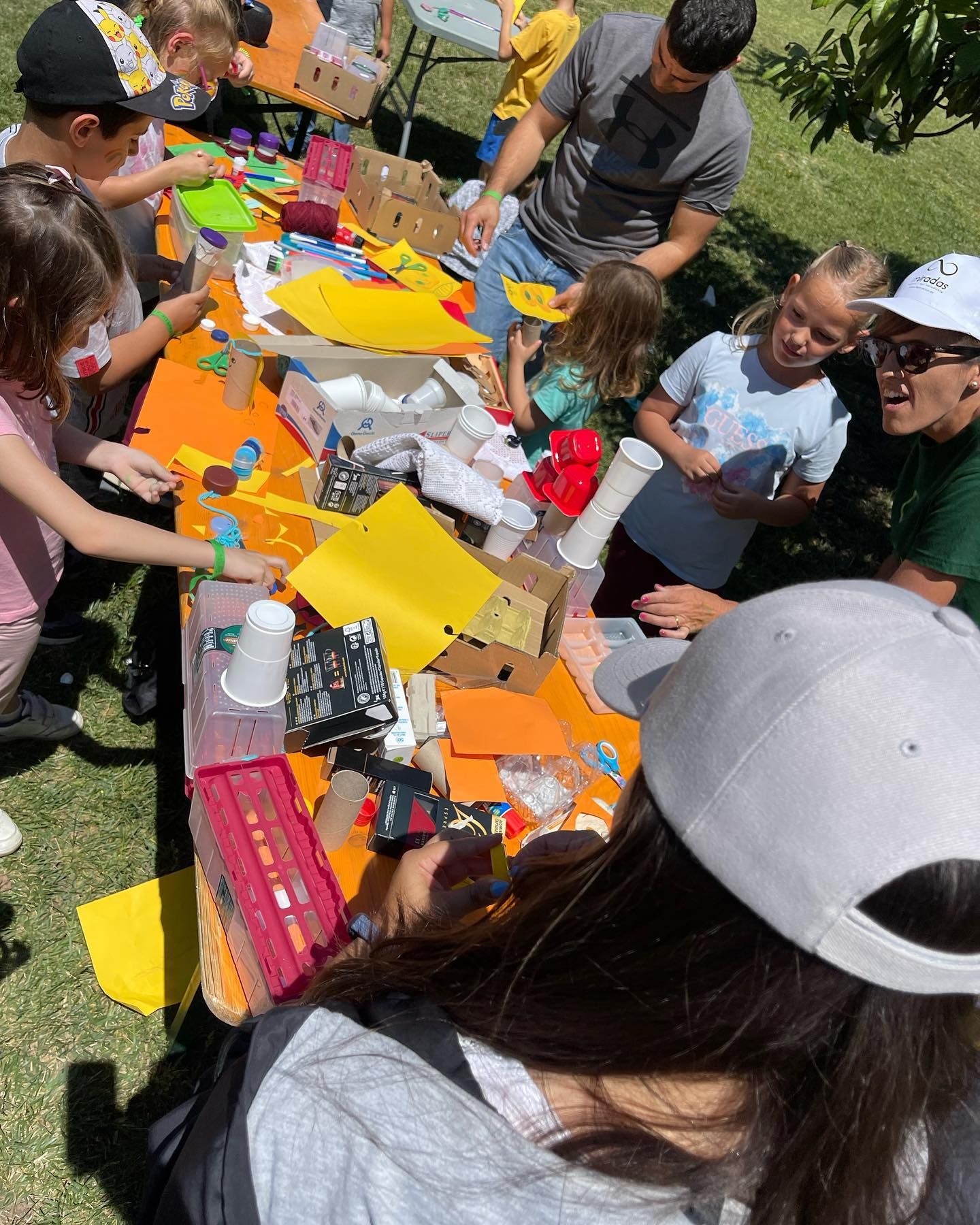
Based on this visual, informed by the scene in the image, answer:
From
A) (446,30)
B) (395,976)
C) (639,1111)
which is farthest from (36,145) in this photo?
(446,30)

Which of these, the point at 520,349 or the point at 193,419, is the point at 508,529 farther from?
the point at 520,349

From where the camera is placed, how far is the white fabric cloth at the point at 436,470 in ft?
7.73

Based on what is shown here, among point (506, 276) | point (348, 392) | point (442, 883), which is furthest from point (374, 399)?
point (442, 883)

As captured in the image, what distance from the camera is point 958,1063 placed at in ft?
3.20

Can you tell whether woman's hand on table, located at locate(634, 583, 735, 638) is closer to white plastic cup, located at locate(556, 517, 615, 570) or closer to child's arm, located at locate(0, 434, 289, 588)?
white plastic cup, located at locate(556, 517, 615, 570)

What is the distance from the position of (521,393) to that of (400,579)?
1428mm

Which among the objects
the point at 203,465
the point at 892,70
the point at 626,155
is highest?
the point at 892,70

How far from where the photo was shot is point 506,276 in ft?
12.6

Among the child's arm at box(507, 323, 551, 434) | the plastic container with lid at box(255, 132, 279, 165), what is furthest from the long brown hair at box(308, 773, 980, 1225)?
the plastic container with lid at box(255, 132, 279, 165)

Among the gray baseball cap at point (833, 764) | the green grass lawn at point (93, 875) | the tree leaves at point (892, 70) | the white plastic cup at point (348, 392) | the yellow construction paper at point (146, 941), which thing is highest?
the tree leaves at point (892, 70)

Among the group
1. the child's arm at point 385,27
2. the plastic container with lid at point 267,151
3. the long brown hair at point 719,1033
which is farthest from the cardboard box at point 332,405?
the child's arm at point 385,27

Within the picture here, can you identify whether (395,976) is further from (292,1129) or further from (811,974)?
(811,974)

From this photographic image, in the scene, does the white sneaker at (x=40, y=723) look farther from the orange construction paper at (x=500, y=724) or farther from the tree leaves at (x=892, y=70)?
the tree leaves at (x=892, y=70)

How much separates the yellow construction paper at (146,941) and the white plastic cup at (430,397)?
1586 millimetres
